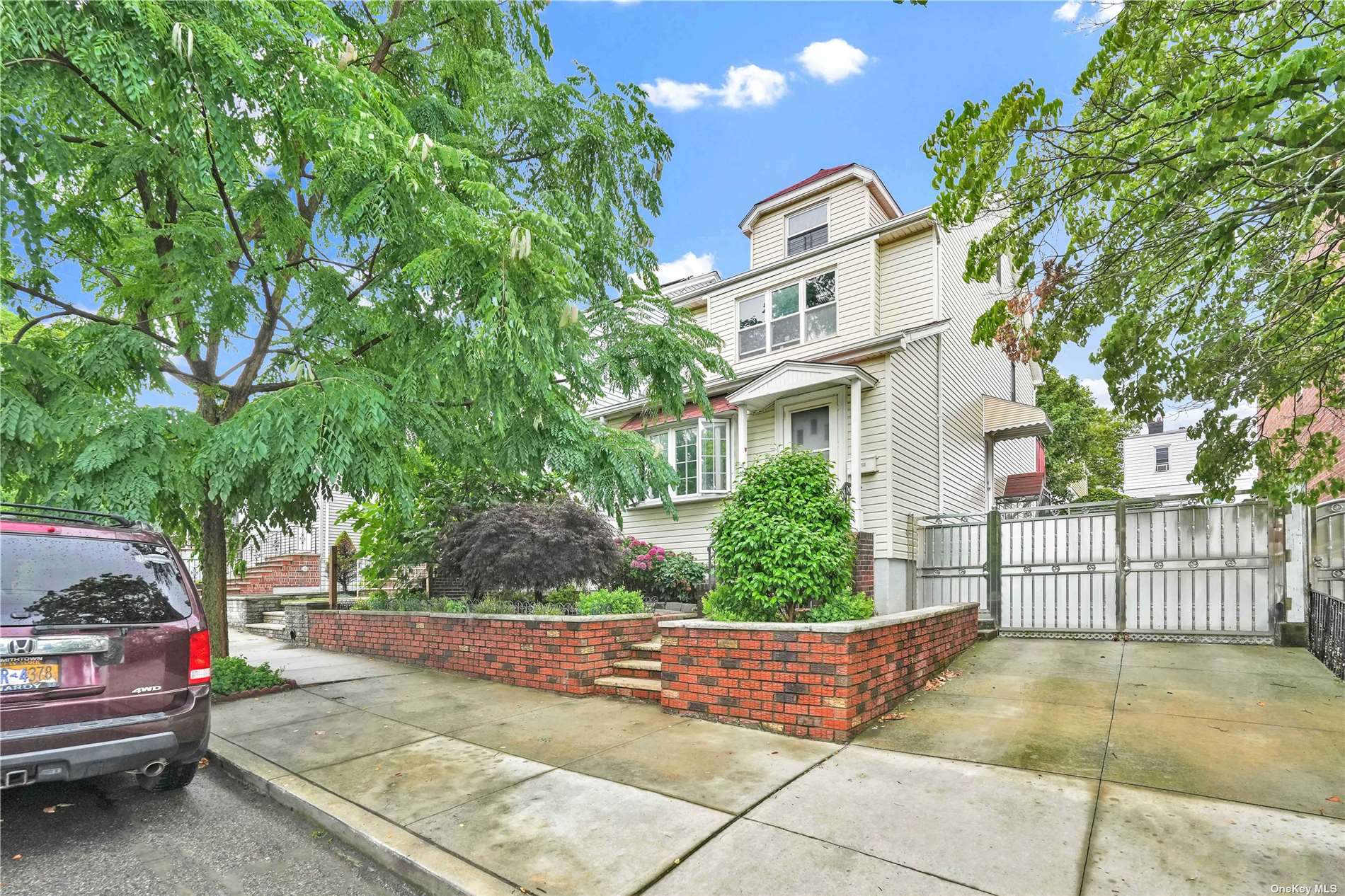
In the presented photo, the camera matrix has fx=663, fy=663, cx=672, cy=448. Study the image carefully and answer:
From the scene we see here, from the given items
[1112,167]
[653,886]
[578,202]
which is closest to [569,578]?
[578,202]

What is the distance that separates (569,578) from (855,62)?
7.00 metres

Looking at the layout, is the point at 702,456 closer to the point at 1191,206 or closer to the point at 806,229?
the point at 806,229

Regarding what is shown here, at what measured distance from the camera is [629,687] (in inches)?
249

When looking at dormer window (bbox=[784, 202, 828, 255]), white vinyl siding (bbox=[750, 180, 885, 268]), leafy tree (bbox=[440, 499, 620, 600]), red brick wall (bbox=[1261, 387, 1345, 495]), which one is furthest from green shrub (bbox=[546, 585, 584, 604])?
dormer window (bbox=[784, 202, 828, 255])

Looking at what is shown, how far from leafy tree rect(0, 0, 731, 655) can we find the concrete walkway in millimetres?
2123

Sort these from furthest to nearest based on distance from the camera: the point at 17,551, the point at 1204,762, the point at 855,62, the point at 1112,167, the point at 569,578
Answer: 1. the point at 569,578
2. the point at 855,62
3. the point at 1112,167
4. the point at 1204,762
5. the point at 17,551

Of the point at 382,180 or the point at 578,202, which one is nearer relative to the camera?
the point at 382,180

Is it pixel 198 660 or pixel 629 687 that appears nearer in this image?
pixel 198 660

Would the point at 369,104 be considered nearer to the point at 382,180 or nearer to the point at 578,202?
the point at 382,180

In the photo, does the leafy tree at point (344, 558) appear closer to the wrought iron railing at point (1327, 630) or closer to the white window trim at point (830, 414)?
the white window trim at point (830, 414)

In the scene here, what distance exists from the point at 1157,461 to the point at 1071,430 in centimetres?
1190

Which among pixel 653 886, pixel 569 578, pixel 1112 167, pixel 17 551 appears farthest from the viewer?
pixel 569 578

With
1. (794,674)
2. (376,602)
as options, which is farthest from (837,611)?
(376,602)

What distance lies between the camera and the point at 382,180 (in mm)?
4750
